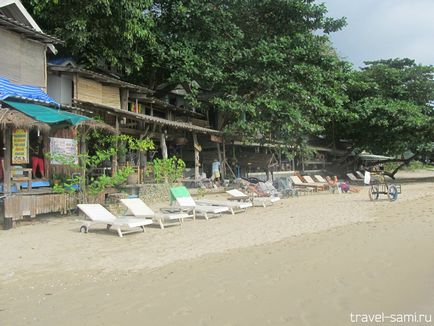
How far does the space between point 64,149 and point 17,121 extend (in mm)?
2642

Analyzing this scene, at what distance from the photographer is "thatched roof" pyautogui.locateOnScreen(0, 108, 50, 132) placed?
31.8 ft

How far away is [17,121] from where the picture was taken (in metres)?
9.88

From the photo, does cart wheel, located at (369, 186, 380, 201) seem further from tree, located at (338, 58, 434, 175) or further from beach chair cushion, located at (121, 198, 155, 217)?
tree, located at (338, 58, 434, 175)

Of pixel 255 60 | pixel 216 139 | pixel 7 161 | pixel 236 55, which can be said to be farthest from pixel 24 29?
pixel 255 60

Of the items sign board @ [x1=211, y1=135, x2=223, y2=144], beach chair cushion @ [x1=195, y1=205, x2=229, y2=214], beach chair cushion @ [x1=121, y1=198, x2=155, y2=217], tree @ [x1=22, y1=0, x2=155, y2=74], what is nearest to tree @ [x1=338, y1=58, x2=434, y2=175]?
sign board @ [x1=211, y1=135, x2=223, y2=144]

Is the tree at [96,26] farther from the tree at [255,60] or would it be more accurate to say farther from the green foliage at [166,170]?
the green foliage at [166,170]

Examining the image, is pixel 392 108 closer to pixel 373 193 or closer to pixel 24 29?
pixel 373 193

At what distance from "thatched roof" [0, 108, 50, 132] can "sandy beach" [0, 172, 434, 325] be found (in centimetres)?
239

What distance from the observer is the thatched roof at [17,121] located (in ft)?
31.8

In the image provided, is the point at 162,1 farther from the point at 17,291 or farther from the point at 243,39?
the point at 17,291

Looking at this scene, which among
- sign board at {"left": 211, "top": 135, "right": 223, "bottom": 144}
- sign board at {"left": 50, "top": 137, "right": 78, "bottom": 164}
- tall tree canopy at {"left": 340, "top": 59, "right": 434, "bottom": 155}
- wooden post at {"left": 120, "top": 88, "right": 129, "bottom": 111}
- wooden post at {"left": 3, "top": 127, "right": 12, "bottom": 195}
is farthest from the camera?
tall tree canopy at {"left": 340, "top": 59, "right": 434, "bottom": 155}


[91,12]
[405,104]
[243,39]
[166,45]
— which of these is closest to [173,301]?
[91,12]

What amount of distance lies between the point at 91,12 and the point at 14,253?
10.3m

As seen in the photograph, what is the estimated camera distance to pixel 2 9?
13883 mm
